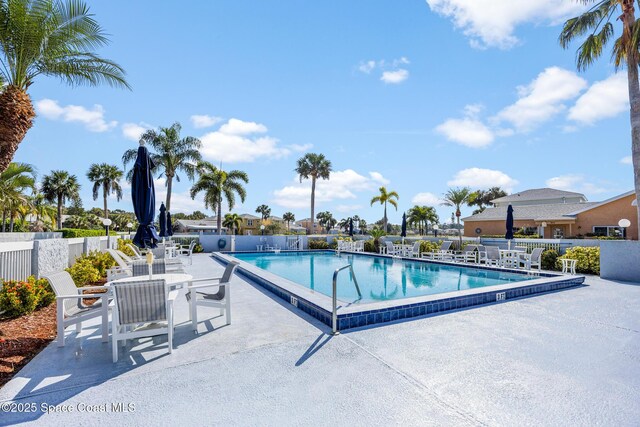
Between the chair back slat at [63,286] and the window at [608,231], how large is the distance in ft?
99.4

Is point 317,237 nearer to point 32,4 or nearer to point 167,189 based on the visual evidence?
point 167,189

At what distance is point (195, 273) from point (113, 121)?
8785mm

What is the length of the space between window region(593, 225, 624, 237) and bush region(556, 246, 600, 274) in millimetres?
16535

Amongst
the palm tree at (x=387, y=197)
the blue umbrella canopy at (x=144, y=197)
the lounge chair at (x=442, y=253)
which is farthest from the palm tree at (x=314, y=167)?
the blue umbrella canopy at (x=144, y=197)

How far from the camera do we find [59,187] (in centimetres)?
3375

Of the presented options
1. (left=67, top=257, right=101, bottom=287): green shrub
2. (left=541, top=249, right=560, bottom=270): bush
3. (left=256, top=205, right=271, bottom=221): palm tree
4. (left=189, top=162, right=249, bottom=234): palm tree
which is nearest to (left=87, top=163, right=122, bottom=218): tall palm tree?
(left=189, top=162, right=249, bottom=234): palm tree

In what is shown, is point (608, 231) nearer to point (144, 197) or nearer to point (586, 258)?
point (586, 258)

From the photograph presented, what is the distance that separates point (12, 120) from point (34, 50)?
178 cm

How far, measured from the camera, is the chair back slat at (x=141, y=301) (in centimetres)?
374

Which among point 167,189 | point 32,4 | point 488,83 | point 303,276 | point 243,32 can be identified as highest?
point 243,32

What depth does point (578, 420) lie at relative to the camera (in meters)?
2.61

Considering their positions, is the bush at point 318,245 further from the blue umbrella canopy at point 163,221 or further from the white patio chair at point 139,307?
the white patio chair at point 139,307

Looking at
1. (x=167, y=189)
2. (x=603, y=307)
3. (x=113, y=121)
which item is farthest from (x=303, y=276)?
(x=167, y=189)

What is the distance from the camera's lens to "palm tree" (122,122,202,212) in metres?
23.5
